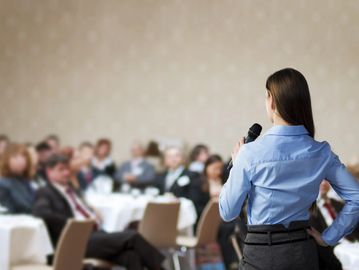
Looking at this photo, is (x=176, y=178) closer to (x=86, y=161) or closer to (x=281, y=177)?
(x=86, y=161)

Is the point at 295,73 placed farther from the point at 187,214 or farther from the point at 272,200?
the point at 187,214

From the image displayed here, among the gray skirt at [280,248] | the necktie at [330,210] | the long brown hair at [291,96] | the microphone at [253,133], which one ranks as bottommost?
the necktie at [330,210]

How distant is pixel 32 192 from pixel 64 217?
1.39 metres

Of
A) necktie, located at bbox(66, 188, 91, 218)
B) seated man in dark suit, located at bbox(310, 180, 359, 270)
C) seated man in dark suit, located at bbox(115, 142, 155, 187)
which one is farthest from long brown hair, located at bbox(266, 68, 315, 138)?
seated man in dark suit, located at bbox(115, 142, 155, 187)

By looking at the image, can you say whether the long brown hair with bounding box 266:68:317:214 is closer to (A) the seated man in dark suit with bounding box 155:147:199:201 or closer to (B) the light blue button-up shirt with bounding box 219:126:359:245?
(B) the light blue button-up shirt with bounding box 219:126:359:245

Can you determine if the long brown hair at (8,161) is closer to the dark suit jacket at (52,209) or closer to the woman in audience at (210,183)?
the dark suit jacket at (52,209)

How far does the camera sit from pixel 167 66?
13.0m

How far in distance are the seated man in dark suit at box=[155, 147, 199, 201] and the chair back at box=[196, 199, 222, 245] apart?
39.2 inches

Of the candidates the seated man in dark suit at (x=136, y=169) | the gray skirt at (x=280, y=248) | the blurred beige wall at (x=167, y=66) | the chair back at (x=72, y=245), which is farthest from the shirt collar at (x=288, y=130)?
the seated man in dark suit at (x=136, y=169)

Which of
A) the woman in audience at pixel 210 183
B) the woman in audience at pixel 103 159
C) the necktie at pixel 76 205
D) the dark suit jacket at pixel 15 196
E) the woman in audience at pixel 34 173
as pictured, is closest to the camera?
the necktie at pixel 76 205

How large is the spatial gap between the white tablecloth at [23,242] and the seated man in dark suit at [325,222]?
2.01 metres

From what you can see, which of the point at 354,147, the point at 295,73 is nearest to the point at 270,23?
the point at 354,147

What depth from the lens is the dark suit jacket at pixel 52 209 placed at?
6238mm

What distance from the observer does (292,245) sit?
9.06 feet
